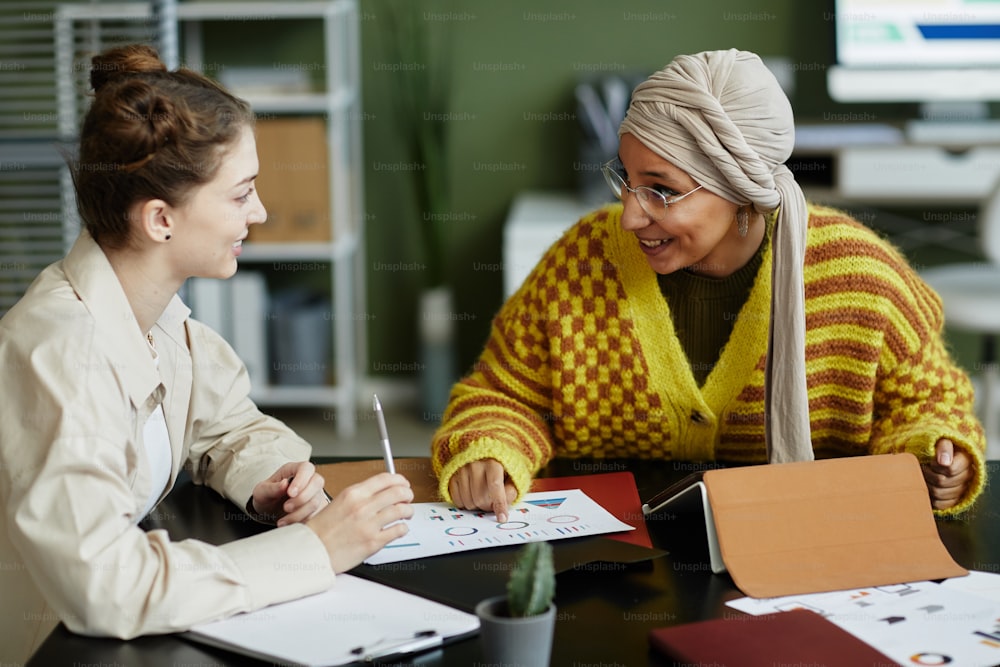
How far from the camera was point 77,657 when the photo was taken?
949 mm

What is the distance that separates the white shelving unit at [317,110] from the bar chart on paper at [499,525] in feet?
7.71

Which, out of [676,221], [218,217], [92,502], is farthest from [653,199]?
[92,502]

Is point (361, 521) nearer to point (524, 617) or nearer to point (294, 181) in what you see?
point (524, 617)

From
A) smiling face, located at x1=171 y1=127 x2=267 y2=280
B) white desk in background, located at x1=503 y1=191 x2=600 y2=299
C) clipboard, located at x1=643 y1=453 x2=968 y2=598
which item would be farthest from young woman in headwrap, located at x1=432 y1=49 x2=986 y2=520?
white desk in background, located at x1=503 y1=191 x2=600 y2=299

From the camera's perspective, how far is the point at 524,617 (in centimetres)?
86

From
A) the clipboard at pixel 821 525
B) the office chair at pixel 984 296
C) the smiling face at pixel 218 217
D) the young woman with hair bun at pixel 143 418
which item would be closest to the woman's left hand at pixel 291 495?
the young woman with hair bun at pixel 143 418

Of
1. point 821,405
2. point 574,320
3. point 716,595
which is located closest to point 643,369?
point 574,320

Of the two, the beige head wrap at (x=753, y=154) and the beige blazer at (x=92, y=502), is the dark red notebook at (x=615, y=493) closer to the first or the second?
the beige head wrap at (x=753, y=154)

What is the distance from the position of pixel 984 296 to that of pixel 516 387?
185 centimetres

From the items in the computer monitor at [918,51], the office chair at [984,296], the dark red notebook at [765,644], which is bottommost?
the office chair at [984,296]

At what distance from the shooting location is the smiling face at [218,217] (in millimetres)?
1210

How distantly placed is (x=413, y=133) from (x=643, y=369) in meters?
2.38

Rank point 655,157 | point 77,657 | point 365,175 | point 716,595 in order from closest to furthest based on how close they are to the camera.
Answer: point 77,657, point 716,595, point 655,157, point 365,175

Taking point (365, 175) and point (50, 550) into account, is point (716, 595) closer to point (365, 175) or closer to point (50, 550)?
point (50, 550)
